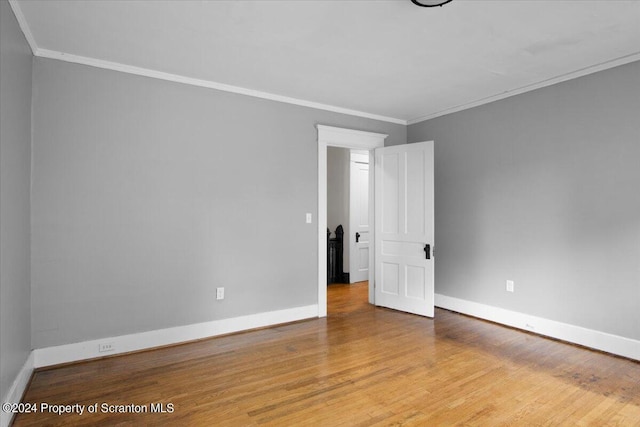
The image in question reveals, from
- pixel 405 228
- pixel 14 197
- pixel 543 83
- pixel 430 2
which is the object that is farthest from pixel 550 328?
pixel 14 197

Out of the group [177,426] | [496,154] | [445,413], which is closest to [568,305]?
[496,154]

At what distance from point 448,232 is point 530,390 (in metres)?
2.43

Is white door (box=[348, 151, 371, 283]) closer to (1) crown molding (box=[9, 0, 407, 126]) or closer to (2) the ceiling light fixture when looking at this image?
(1) crown molding (box=[9, 0, 407, 126])

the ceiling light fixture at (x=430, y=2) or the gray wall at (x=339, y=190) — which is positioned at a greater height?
the ceiling light fixture at (x=430, y=2)

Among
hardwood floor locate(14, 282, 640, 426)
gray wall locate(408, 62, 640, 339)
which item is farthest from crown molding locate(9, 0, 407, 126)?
hardwood floor locate(14, 282, 640, 426)

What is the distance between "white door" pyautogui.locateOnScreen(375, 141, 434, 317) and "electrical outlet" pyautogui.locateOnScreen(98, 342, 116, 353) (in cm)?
318

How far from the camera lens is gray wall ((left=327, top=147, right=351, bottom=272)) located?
21.2 feet

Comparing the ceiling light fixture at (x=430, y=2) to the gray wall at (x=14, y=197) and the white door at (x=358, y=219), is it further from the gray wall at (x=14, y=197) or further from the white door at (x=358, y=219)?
the white door at (x=358, y=219)

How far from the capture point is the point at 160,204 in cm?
342

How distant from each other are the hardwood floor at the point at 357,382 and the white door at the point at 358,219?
2.74m

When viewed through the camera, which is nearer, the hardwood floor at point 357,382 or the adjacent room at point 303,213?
the hardwood floor at point 357,382

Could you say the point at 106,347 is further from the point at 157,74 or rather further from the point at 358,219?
the point at 358,219

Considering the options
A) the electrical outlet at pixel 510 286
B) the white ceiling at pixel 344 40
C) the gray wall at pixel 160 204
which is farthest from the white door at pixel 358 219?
the electrical outlet at pixel 510 286

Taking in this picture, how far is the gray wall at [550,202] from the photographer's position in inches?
125
